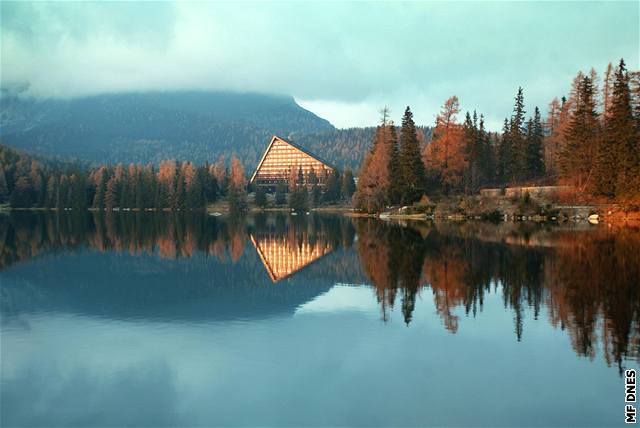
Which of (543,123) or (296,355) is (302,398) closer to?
(296,355)

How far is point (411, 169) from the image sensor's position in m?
70.5

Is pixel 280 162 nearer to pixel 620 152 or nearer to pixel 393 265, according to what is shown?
pixel 620 152

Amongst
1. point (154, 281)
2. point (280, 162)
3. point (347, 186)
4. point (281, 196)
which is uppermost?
point (280, 162)

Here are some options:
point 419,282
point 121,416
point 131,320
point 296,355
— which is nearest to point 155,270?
point 131,320

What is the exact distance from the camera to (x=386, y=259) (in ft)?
96.4

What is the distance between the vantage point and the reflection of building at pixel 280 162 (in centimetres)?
15562

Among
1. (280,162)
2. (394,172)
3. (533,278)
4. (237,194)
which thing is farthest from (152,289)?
(280,162)

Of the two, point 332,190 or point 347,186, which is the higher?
point 347,186

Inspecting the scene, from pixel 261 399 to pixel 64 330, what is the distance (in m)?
7.96

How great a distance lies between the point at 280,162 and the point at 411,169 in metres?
91.6

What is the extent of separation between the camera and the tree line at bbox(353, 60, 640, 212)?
56.6 metres

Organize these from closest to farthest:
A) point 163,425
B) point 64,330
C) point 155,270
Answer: point 163,425
point 64,330
point 155,270

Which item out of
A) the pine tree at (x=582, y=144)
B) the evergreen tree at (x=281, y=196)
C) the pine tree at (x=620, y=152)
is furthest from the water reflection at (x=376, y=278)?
the evergreen tree at (x=281, y=196)

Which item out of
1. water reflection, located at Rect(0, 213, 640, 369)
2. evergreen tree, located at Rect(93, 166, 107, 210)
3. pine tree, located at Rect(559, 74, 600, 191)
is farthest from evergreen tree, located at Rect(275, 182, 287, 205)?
water reflection, located at Rect(0, 213, 640, 369)
